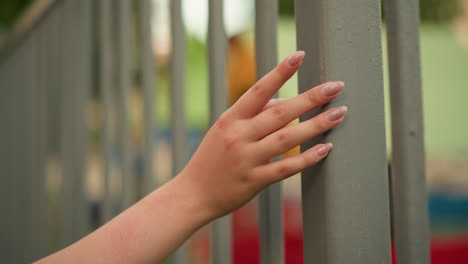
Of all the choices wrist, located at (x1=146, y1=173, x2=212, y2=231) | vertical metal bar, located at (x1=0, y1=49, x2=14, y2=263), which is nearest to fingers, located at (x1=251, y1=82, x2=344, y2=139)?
wrist, located at (x1=146, y1=173, x2=212, y2=231)

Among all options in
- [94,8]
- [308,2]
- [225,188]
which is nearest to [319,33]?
[308,2]

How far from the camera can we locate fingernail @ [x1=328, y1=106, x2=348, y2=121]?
1.58 feet

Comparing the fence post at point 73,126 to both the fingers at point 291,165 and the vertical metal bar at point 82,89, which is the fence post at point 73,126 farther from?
the fingers at point 291,165

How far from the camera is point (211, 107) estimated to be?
69cm

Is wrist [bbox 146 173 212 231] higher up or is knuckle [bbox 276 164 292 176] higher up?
knuckle [bbox 276 164 292 176]

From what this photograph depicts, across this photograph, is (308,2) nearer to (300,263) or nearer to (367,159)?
(367,159)

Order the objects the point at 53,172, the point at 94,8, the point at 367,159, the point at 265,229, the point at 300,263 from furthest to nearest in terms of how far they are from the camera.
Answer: the point at 300,263
the point at 53,172
the point at 94,8
the point at 265,229
the point at 367,159

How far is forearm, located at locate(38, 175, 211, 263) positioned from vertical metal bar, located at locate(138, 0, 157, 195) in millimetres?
261

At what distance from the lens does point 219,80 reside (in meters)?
0.66

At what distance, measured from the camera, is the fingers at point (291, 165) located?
49 cm

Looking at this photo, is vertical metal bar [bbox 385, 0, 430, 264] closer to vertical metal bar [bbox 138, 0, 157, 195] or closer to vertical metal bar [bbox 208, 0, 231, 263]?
vertical metal bar [bbox 208, 0, 231, 263]

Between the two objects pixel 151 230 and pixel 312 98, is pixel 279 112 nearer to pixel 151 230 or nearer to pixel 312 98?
pixel 312 98

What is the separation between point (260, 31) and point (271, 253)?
270mm

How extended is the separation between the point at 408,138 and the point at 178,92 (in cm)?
40
